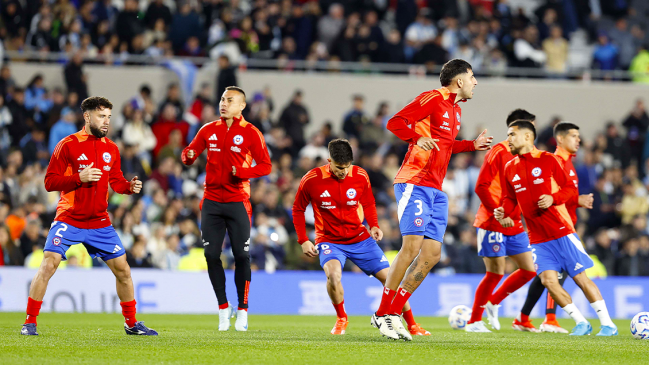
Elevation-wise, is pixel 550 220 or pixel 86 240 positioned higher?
pixel 550 220

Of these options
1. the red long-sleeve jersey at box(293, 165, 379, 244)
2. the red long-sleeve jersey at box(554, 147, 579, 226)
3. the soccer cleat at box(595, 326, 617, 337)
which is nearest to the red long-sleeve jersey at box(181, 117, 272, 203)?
the red long-sleeve jersey at box(293, 165, 379, 244)

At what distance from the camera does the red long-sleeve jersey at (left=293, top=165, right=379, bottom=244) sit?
9.77m

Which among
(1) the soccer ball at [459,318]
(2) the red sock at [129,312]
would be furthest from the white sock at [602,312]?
(2) the red sock at [129,312]

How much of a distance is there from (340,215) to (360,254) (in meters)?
0.52

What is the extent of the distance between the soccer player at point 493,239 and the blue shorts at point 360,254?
1.47 m

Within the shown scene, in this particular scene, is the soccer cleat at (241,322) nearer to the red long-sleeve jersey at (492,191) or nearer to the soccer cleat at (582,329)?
the red long-sleeve jersey at (492,191)

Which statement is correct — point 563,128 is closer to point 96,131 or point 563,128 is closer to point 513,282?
point 513,282

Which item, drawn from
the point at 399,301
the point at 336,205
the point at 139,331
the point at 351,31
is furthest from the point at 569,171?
the point at 351,31

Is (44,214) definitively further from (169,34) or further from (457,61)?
(457,61)

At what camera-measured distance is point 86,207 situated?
326 inches

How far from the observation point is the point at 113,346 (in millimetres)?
7172

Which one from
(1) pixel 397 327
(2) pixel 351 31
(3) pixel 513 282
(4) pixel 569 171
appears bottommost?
(1) pixel 397 327

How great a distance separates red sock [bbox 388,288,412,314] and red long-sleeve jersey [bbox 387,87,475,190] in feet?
3.38

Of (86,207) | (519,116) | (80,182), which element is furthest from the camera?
(519,116)
